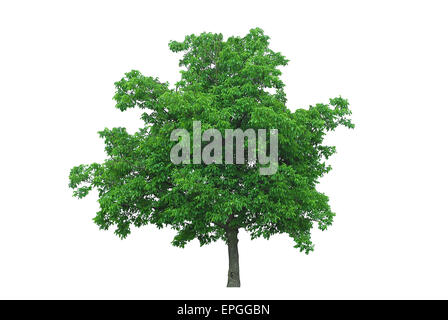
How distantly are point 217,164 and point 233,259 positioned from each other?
13.8ft

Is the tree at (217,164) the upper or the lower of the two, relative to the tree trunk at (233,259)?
upper

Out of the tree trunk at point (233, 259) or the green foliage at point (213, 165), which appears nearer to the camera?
the green foliage at point (213, 165)

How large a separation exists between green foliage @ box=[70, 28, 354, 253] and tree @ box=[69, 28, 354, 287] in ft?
0.14

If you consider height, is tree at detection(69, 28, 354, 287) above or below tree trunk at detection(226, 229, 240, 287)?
above

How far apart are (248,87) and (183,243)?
7.31m

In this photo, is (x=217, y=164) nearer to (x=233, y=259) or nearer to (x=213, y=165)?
(x=213, y=165)

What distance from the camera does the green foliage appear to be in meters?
19.0

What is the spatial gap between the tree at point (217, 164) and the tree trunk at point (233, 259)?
42 mm

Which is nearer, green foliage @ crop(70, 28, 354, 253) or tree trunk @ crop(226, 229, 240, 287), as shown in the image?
green foliage @ crop(70, 28, 354, 253)

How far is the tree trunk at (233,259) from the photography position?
20720 mm

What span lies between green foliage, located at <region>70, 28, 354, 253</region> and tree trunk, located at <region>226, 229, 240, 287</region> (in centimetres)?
59

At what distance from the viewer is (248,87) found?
1978 centimetres

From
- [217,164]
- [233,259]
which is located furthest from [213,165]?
[233,259]

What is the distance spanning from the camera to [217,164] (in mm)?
19891
